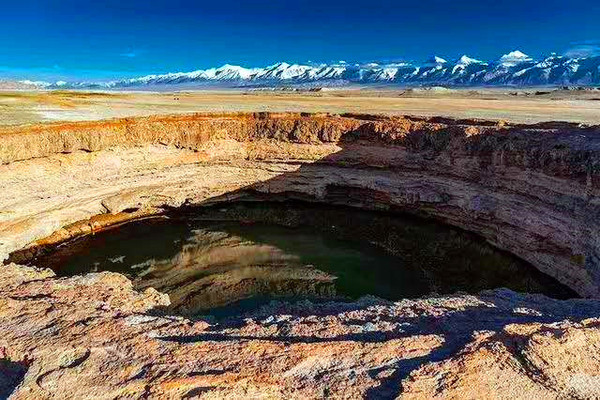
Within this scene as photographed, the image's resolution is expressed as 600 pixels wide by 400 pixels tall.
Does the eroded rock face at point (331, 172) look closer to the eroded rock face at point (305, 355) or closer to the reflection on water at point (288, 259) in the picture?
the reflection on water at point (288, 259)

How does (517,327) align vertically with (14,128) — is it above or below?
below

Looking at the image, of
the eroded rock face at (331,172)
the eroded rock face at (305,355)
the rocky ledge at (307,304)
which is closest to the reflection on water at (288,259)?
the eroded rock face at (331,172)

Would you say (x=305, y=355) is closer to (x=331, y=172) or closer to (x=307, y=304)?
(x=307, y=304)

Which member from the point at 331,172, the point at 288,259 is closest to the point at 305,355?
the point at 288,259

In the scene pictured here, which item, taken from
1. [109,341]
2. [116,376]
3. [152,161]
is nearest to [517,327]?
[116,376]

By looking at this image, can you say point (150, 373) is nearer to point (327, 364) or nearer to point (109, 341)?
point (109, 341)

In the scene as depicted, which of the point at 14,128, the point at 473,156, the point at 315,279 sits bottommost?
the point at 315,279

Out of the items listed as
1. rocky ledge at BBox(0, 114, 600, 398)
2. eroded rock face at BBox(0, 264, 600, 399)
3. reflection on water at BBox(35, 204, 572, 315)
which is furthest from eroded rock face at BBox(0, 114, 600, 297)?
eroded rock face at BBox(0, 264, 600, 399)

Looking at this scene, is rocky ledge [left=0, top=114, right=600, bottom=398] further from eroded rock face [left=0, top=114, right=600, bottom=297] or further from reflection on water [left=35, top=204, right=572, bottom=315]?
reflection on water [left=35, top=204, right=572, bottom=315]
